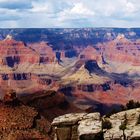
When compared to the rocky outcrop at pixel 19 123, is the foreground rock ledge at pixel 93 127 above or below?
above

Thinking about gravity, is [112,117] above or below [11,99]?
above

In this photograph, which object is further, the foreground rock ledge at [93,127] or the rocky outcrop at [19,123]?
the rocky outcrop at [19,123]

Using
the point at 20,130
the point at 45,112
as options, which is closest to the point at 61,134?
the point at 20,130

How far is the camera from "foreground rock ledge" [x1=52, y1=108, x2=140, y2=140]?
21562 mm

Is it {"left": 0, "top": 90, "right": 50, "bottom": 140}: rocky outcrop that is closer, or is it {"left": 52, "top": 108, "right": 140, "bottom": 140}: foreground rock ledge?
{"left": 52, "top": 108, "right": 140, "bottom": 140}: foreground rock ledge

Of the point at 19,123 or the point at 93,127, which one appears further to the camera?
the point at 19,123

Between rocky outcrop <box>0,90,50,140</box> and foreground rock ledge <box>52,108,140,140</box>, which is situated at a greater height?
foreground rock ledge <box>52,108,140,140</box>

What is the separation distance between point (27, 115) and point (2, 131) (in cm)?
590

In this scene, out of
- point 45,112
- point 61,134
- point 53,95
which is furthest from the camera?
point 53,95

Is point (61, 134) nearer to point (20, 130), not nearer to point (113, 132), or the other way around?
point (113, 132)

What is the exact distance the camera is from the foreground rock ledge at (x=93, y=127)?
21.6m

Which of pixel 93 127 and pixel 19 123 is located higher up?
pixel 93 127

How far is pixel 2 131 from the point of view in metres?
56.8

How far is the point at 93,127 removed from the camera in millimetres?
22422
